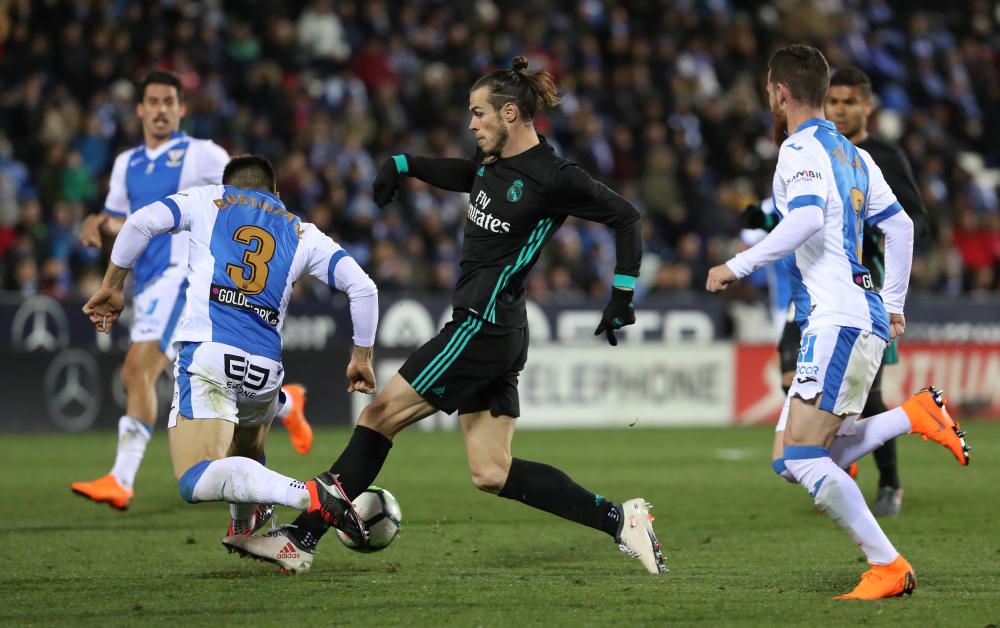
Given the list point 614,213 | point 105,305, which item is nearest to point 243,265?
point 105,305

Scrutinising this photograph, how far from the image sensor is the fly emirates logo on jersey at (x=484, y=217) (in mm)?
6590

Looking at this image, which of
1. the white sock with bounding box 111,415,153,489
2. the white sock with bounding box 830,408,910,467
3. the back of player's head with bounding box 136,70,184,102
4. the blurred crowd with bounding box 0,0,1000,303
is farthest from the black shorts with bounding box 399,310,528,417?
the blurred crowd with bounding box 0,0,1000,303

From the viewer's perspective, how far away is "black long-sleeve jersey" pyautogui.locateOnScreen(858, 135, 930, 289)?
27.9 feet

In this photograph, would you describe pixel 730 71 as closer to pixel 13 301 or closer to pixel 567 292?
pixel 567 292

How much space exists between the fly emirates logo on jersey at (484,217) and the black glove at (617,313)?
59cm

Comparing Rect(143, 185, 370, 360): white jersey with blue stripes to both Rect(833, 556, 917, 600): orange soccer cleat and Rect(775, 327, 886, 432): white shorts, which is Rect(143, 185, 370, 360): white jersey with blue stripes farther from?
Rect(833, 556, 917, 600): orange soccer cleat

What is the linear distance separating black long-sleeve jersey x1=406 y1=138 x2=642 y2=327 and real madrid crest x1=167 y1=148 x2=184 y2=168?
3.38 metres

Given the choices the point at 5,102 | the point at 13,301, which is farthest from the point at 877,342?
the point at 5,102

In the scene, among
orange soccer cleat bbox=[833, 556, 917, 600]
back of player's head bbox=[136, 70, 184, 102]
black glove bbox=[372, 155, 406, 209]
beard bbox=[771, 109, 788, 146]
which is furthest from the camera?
back of player's head bbox=[136, 70, 184, 102]

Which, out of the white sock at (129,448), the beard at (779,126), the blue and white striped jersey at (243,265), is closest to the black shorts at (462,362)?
the blue and white striped jersey at (243,265)

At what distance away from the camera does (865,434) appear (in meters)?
6.40

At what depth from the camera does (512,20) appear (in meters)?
21.7

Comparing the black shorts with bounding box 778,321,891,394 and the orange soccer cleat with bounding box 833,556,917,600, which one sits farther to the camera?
the black shorts with bounding box 778,321,891,394

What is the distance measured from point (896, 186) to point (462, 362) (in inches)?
135
